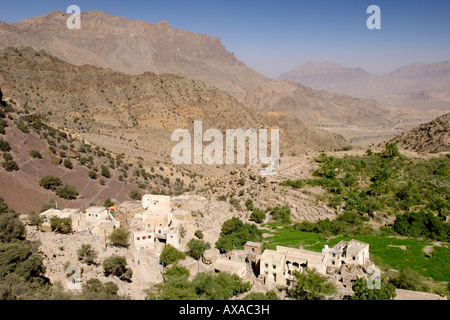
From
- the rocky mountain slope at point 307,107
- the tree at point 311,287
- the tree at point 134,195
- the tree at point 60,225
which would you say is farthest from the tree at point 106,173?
the rocky mountain slope at point 307,107

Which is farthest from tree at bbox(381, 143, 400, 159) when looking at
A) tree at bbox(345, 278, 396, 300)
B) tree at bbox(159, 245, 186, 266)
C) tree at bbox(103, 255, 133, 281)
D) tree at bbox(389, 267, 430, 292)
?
tree at bbox(103, 255, 133, 281)

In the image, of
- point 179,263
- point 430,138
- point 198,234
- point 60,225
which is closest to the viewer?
point 179,263

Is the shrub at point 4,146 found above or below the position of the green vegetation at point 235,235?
above

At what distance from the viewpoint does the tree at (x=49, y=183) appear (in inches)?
1208

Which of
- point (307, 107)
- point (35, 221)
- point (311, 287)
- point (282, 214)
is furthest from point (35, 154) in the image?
point (307, 107)

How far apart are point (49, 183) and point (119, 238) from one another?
49.4 ft

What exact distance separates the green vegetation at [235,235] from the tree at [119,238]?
625 centimetres

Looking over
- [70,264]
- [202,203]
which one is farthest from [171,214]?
[70,264]

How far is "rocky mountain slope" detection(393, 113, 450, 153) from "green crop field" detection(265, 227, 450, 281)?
88.9ft

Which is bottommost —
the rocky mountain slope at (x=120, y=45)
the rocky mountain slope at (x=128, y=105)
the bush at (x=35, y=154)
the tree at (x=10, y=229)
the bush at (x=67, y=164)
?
the tree at (x=10, y=229)

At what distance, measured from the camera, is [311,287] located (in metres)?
15.5

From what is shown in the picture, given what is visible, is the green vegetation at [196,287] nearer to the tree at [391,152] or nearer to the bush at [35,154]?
the bush at [35,154]

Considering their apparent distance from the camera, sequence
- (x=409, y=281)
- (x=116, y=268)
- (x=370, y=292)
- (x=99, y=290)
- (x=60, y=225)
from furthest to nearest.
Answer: (x=60, y=225) < (x=409, y=281) < (x=116, y=268) < (x=370, y=292) < (x=99, y=290)

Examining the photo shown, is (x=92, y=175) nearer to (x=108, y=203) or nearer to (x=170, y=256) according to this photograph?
(x=108, y=203)
